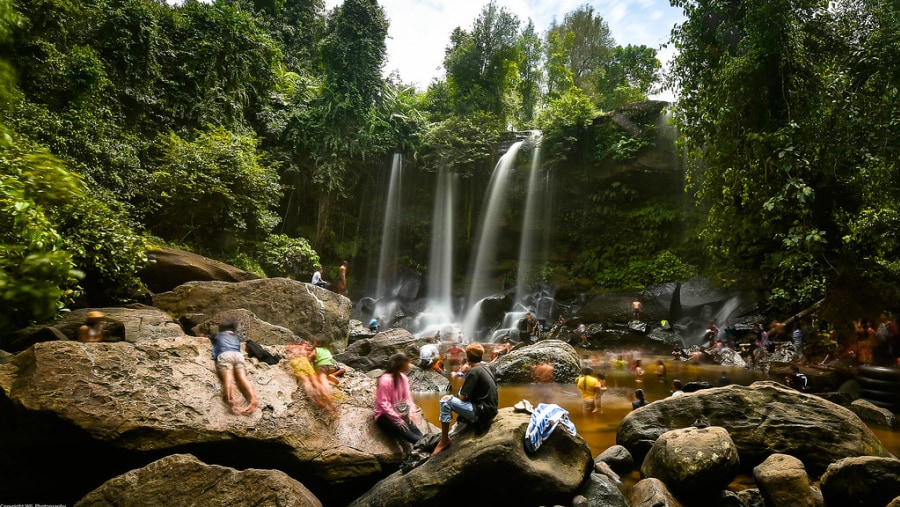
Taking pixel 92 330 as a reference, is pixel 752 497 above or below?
below

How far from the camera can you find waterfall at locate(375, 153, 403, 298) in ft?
77.9

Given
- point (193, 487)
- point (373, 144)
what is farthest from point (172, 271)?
point (373, 144)

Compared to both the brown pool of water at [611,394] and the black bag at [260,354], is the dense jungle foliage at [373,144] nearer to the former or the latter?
the black bag at [260,354]

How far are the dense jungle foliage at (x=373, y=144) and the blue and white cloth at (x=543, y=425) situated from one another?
12.6 ft

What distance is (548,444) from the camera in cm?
432

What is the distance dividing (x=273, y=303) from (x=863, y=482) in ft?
33.3

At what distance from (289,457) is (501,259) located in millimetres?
19597

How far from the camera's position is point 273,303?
398 inches

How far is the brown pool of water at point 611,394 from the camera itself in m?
6.58

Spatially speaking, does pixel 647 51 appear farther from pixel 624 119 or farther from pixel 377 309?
pixel 377 309

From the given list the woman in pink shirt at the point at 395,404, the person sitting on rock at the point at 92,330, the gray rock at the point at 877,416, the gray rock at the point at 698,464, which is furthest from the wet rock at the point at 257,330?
the gray rock at the point at 877,416

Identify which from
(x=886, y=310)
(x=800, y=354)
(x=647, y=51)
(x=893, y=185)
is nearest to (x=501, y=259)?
(x=800, y=354)

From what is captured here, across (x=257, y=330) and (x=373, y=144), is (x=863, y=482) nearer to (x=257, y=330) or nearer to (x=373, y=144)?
(x=257, y=330)

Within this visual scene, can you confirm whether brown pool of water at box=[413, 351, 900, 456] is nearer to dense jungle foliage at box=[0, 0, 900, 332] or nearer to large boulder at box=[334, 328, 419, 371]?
large boulder at box=[334, 328, 419, 371]
